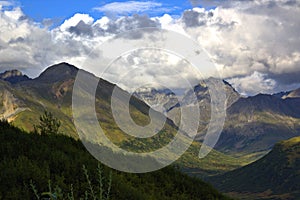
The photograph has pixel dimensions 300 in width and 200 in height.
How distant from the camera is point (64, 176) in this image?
2650 centimetres

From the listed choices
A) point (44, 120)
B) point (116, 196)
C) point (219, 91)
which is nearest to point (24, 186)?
point (116, 196)

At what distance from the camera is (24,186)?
909 inches

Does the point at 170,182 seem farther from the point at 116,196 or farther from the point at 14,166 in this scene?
the point at 14,166

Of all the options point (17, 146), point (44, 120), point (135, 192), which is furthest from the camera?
point (44, 120)

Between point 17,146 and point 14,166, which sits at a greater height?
point 17,146

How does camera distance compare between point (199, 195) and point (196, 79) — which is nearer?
point (196, 79)

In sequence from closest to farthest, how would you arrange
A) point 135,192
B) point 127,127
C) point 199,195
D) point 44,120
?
1. point 127,127
2. point 135,192
3. point 199,195
4. point 44,120

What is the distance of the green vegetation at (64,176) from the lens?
23.5m

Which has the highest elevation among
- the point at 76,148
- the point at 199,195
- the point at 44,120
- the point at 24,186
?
the point at 44,120

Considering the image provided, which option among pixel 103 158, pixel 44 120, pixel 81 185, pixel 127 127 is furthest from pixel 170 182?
pixel 44 120

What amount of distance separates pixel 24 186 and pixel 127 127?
684cm

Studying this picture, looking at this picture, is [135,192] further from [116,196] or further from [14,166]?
[14,166]

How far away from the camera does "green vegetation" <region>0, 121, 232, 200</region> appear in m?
23.5

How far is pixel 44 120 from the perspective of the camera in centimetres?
4916
